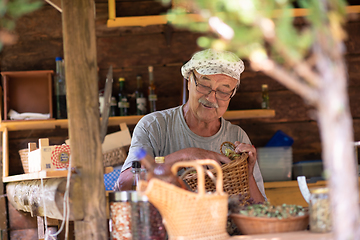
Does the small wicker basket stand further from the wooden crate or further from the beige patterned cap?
the beige patterned cap

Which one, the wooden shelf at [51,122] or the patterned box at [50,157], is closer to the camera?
the patterned box at [50,157]

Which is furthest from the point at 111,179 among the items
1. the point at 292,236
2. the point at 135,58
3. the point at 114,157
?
the point at 292,236

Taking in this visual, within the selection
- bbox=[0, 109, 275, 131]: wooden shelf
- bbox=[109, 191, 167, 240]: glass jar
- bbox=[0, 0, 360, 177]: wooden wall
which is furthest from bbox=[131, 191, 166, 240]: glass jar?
bbox=[0, 0, 360, 177]: wooden wall

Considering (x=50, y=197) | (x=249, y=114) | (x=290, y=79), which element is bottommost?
(x=50, y=197)

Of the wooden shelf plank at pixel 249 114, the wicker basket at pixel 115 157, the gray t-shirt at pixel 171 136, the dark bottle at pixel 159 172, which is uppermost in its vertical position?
the wooden shelf plank at pixel 249 114

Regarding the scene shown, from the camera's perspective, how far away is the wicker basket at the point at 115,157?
2.65 meters

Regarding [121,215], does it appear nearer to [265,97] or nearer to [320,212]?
[320,212]

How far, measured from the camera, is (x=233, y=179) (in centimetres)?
140

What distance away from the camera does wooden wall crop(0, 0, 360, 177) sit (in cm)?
296

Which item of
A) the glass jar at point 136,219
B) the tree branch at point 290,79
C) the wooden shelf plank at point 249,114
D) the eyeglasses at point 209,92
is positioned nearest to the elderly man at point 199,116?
the eyeglasses at point 209,92

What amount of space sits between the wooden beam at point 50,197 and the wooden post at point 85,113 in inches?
0.9

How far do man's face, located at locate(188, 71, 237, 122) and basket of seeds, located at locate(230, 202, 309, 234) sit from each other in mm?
821

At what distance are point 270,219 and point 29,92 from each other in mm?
2304

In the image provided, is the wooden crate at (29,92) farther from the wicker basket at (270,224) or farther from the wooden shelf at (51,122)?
the wicker basket at (270,224)
